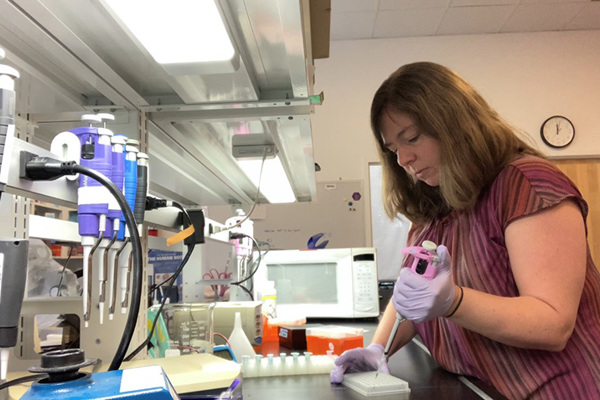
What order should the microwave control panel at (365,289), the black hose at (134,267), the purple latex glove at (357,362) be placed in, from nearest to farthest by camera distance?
the black hose at (134,267), the purple latex glove at (357,362), the microwave control panel at (365,289)

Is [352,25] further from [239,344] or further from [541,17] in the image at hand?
[239,344]

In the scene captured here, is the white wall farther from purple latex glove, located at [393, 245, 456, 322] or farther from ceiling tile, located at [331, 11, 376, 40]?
purple latex glove, located at [393, 245, 456, 322]

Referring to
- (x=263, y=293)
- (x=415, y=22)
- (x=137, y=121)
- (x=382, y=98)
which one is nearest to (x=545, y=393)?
(x=382, y=98)

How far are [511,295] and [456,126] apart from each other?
429 millimetres

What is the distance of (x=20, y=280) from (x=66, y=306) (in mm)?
472

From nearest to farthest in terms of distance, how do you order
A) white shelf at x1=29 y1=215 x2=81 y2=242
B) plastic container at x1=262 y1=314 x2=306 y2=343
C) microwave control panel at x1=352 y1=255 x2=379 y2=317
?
white shelf at x1=29 y1=215 x2=81 y2=242 < plastic container at x1=262 y1=314 x2=306 y2=343 < microwave control panel at x1=352 y1=255 x2=379 y2=317

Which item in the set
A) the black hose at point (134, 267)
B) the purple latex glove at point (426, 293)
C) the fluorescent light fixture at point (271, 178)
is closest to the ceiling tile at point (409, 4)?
the fluorescent light fixture at point (271, 178)

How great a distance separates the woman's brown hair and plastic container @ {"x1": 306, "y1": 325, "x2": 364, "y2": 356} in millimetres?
469

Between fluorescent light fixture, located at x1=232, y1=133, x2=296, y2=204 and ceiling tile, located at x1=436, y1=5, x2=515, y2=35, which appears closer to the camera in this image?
fluorescent light fixture, located at x1=232, y1=133, x2=296, y2=204

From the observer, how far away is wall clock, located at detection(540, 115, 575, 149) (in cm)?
395

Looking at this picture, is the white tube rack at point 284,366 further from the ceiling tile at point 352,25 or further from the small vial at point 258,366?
the ceiling tile at point 352,25

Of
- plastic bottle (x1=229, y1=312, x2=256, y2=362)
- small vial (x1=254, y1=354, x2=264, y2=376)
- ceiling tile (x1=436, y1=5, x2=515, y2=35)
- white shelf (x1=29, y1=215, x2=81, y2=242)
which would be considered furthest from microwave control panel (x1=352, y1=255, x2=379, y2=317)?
ceiling tile (x1=436, y1=5, x2=515, y2=35)

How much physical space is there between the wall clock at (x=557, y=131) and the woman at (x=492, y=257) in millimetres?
3099

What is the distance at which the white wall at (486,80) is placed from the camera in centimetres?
399
